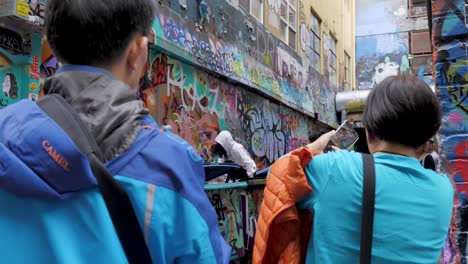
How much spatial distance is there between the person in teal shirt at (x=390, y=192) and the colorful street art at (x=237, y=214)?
8.04ft

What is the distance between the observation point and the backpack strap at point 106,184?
0.96 meters

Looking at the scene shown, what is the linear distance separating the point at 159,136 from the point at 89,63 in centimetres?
27

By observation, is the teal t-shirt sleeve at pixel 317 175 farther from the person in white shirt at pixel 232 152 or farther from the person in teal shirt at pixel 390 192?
the person in white shirt at pixel 232 152

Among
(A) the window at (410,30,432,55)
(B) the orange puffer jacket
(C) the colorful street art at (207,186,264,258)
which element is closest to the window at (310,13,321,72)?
(A) the window at (410,30,432,55)

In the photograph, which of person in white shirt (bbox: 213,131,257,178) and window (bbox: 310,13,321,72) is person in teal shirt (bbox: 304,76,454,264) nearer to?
person in white shirt (bbox: 213,131,257,178)

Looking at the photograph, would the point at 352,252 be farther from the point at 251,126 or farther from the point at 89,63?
the point at 251,126

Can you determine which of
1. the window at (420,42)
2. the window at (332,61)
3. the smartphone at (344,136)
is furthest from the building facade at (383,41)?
the smartphone at (344,136)

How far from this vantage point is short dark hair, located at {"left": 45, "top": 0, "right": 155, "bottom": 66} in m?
1.08

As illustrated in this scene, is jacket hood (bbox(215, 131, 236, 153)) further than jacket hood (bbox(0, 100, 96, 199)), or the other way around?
jacket hood (bbox(215, 131, 236, 153))

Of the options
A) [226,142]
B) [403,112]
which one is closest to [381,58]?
[226,142]

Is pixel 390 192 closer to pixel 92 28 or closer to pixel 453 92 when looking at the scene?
pixel 92 28

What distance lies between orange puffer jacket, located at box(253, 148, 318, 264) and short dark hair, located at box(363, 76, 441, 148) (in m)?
0.30

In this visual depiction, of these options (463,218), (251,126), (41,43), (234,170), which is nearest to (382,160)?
(463,218)

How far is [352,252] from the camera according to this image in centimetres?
164
